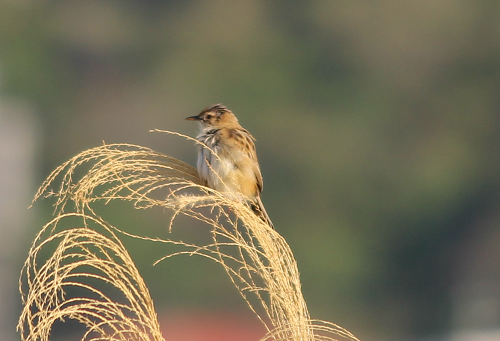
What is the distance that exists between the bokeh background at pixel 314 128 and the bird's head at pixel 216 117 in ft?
51.5

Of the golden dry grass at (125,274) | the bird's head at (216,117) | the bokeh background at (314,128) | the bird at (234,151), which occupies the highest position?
the bokeh background at (314,128)

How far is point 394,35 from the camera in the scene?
3847 cm

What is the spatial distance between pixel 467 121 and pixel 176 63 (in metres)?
11.4

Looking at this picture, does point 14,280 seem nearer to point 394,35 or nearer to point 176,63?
point 176,63

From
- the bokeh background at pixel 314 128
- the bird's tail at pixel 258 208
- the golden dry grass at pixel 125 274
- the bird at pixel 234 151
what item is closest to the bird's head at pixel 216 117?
the bird at pixel 234 151

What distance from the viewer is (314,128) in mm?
32625

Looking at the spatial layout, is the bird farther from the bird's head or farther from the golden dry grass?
the golden dry grass

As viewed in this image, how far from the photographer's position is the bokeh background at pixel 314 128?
26.4 m

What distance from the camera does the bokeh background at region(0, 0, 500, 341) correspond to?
26.4 meters

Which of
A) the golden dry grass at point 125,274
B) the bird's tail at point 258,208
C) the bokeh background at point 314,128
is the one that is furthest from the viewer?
the bokeh background at point 314,128

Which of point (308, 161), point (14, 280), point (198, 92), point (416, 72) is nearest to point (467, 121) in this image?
point (416, 72)

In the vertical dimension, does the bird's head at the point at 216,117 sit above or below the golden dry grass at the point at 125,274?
above

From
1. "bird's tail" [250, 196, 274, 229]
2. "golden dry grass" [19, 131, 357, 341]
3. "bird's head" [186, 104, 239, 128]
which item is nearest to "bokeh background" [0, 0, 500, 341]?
"bird's head" [186, 104, 239, 128]

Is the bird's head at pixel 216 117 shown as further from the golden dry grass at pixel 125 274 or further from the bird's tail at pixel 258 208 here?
the golden dry grass at pixel 125 274
